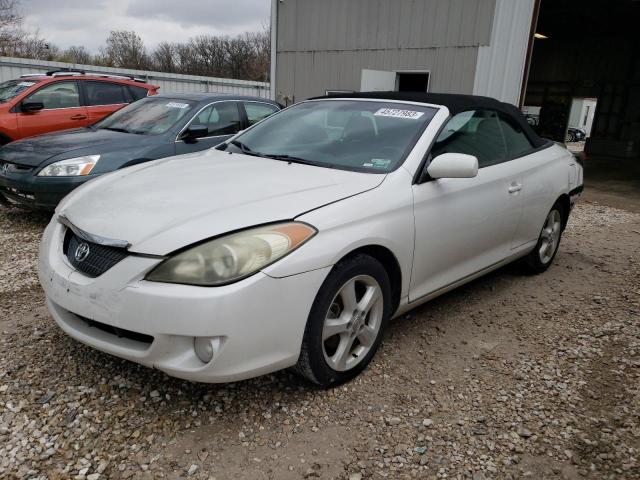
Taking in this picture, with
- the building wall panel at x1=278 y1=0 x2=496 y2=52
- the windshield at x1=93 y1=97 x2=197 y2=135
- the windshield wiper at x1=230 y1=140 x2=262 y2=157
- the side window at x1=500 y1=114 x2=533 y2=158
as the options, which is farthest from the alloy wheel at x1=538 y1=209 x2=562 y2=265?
the building wall panel at x1=278 y1=0 x2=496 y2=52

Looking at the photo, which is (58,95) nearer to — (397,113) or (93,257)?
(397,113)

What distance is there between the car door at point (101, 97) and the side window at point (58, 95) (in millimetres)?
163

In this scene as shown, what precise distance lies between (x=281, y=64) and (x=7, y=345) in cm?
1022

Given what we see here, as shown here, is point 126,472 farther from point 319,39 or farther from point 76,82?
point 319,39

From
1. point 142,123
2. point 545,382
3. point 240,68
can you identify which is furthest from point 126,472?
point 240,68

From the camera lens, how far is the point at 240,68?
143 ft

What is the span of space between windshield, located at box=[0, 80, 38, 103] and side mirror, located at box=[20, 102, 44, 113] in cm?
37

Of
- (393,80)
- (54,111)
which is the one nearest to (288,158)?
(54,111)

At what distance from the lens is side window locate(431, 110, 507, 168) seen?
3.17 meters

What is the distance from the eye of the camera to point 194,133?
17.9ft

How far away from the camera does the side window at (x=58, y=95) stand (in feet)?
26.1

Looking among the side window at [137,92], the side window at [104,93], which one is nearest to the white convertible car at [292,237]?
the side window at [104,93]

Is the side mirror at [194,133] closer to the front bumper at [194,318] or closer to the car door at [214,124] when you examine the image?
the car door at [214,124]

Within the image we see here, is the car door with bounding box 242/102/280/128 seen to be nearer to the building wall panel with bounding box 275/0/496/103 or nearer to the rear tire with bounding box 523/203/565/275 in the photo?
the rear tire with bounding box 523/203/565/275
